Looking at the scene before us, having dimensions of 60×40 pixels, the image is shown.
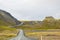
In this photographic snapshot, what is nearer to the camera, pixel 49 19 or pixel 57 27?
pixel 57 27

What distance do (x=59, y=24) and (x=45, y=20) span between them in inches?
404

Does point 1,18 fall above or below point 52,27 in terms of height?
above

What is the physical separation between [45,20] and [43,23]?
3.67 metres

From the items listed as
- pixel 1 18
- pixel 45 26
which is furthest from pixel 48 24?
pixel 1 18

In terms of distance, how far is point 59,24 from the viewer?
121 metres

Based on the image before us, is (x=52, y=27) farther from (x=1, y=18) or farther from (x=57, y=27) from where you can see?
(x=1, y=18)

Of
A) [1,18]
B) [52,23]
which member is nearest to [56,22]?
[52,23]

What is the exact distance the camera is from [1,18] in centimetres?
15275

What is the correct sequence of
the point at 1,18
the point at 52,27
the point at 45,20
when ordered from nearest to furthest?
the point at 52,27 → the point at 45,20 → the point at 1,18

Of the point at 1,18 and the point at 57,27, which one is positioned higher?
the point at 1,18

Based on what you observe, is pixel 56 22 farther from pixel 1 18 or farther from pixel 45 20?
pixel 1 18

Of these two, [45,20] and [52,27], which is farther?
[45,20]

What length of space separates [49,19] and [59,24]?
9502 millimetres

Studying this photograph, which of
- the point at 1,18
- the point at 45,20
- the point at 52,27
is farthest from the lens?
the point at 1,18
